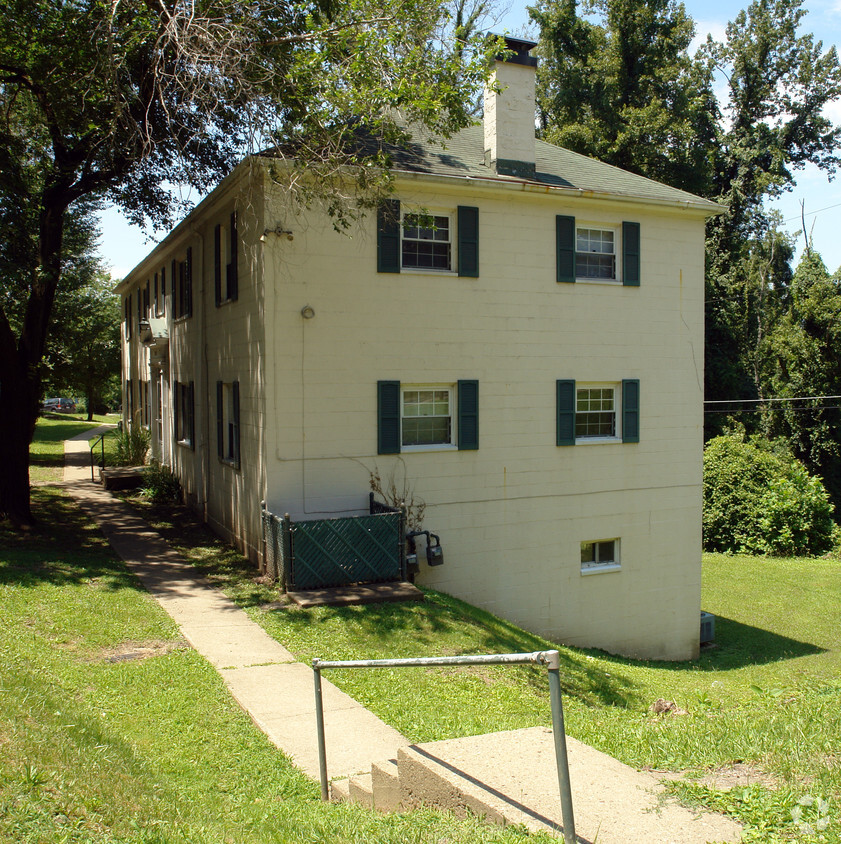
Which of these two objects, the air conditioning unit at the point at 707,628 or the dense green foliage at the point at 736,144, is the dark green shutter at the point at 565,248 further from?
the dense green foliage at the point at 736,144

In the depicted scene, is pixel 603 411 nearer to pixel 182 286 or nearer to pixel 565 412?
pixel 565 412

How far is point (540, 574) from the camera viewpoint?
14.7 meters

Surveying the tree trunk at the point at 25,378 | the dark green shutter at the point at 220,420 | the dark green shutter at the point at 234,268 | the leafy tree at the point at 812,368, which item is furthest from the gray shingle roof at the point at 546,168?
the leafy tree at the point at 812,368

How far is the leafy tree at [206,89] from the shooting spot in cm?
1112

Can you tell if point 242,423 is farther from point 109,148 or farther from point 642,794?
point 642,794

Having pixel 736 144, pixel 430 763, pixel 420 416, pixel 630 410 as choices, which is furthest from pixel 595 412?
pixel 736 144

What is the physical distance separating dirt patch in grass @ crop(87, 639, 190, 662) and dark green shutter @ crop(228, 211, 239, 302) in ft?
23.2

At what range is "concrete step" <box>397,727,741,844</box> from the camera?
381cm

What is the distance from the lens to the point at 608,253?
1540cm

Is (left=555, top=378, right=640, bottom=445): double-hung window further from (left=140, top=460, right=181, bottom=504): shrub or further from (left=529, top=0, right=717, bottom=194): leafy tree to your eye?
(left=529, top=0, right=717, bottom=194): leafy tree

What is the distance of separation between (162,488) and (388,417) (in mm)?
8985

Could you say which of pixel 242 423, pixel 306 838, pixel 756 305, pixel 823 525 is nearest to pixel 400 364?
pixel 242 423

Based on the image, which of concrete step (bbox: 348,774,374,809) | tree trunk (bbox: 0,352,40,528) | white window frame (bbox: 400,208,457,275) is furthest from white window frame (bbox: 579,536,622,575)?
tree trunk (bbox: 0,352,40,528)

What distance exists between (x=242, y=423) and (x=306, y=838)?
1042 cm
